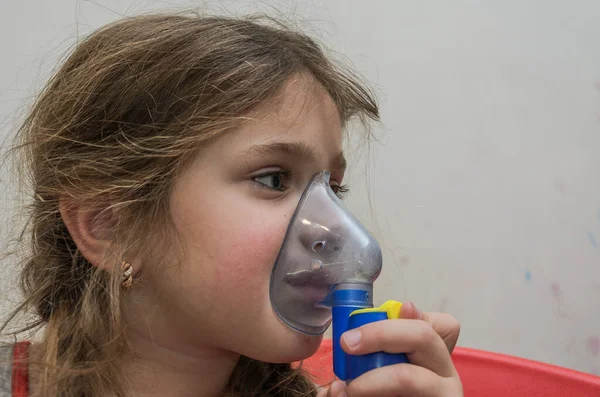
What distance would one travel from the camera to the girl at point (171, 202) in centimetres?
56

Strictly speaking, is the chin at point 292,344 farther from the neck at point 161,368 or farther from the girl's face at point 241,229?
the neck at point 161,368

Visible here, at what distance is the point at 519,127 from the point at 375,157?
262 millimetres

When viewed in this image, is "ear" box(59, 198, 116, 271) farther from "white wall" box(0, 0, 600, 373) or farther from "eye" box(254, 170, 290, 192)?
"white wall" box(0, 0, 600, 373)

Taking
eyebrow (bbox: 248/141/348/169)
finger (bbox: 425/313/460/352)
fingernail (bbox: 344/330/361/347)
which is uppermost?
eyebrow (bbox: 248/141/348/169)

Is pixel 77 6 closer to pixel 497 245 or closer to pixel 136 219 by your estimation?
pixel 136 219

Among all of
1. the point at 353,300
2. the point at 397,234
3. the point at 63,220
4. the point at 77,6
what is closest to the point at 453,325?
the point at 353,300

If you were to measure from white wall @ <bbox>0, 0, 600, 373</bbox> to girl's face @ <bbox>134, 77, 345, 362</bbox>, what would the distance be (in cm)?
47

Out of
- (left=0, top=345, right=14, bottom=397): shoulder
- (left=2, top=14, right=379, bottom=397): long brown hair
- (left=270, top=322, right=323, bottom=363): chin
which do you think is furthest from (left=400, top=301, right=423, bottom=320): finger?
(left=0, top=345, right=14, bottom=397): shoulder

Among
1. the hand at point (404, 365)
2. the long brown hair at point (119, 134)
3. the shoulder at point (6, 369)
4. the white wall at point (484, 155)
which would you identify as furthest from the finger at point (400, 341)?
the white wall at point (484, 155)

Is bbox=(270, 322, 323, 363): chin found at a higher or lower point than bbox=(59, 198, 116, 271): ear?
lower

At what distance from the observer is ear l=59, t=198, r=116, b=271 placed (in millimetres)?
603

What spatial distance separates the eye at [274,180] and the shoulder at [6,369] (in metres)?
0.35

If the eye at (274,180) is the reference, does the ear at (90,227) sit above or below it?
below

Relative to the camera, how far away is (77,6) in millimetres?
974
